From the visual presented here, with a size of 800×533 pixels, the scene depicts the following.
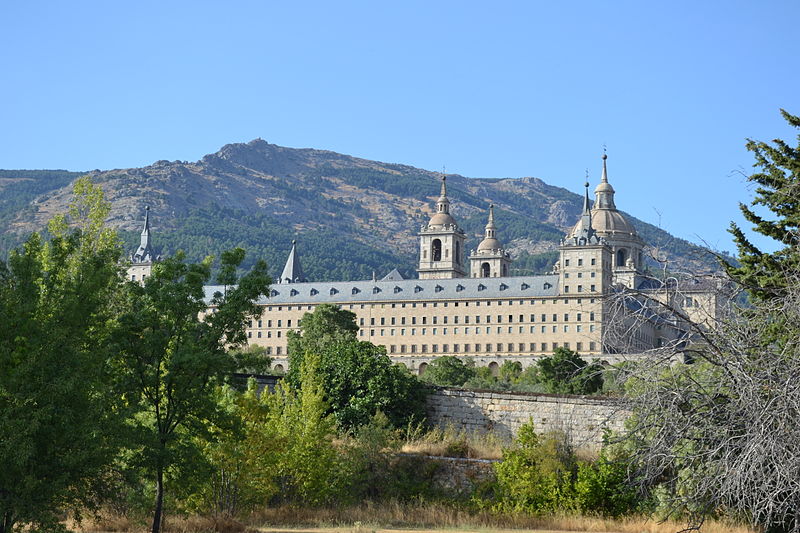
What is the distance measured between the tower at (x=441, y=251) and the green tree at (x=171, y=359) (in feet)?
421

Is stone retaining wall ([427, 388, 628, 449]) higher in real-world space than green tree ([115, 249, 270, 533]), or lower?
lower

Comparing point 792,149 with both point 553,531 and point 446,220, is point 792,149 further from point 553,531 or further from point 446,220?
point 446,220

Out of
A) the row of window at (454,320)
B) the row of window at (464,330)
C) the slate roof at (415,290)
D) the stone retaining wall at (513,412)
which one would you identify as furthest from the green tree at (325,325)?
the stone retaining wall at (513,412)

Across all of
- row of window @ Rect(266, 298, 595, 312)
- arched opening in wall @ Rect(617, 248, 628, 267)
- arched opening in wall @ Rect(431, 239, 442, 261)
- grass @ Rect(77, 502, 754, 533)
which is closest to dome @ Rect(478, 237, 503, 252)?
arched opening in wall @ Rect(431, 239, 442, 261)

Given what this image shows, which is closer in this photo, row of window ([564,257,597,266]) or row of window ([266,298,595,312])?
row of window ([564,257,597,266])

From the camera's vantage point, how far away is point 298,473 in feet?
88.0

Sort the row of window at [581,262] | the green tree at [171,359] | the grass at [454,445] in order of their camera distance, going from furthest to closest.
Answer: the row of window at [581,262] < the grass at [454,445] < the green tree at [171,359]

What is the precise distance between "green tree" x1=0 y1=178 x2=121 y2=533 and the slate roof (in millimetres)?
105993

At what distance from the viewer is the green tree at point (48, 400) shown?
16.7 meters

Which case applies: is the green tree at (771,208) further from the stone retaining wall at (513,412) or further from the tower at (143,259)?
the tower at (143,259)

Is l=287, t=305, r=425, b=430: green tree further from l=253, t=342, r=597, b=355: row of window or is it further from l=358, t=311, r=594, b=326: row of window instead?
l=358, t=311, r=594, b=326: row of window

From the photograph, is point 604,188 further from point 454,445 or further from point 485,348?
point 454,445

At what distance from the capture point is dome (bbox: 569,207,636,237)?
143 m

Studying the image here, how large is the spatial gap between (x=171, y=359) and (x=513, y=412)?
14.8 meters
